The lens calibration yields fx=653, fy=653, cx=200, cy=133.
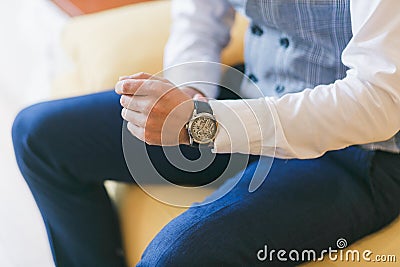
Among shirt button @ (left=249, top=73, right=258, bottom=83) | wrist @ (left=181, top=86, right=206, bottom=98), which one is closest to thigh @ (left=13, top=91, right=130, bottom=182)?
wrist @ (left=181, top=86, right=206, bottom=98)

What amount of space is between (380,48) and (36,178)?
1.72 feet

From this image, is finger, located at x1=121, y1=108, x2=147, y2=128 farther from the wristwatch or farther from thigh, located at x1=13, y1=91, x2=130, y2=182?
thigh, located at x1=13, y1=91, x2=130, y2=182

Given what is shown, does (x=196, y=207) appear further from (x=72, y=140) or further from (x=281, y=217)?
(x=72, y=140)

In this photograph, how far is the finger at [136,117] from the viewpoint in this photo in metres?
0.76

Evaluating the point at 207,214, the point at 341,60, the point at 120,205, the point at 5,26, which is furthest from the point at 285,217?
the point at 5,26

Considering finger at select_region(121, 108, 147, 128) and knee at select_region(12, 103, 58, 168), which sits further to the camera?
knee at select_region(12, 103, 58, 168)

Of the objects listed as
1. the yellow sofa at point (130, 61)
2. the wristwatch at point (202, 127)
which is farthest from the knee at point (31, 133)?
the wristwatch at point (202, 127)

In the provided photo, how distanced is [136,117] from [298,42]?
0.26 meters

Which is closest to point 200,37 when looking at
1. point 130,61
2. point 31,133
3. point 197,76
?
point 197,76

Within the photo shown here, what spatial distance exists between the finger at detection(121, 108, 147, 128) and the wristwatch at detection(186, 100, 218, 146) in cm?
5

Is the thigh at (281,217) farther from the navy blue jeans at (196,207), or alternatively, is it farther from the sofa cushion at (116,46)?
the sofa cushion at (116,46)

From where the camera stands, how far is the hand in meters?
0.75

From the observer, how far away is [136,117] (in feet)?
2.51

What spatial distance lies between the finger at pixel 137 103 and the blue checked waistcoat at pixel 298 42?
0.24m
